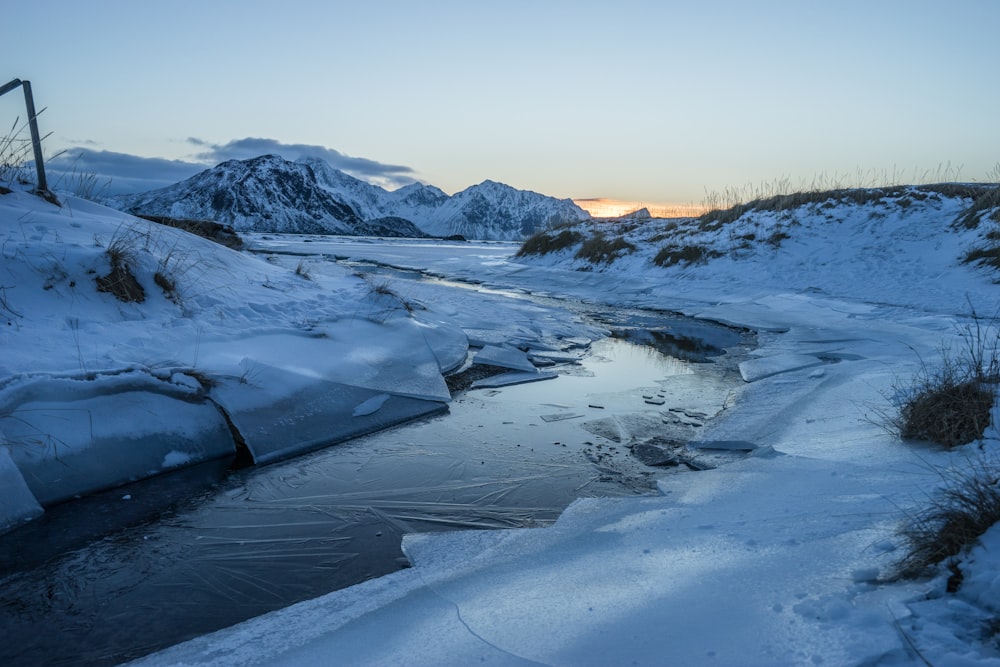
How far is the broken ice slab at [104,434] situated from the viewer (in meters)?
3.38

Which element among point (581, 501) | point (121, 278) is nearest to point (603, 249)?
point (121, 278)

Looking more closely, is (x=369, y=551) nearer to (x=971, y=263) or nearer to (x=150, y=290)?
(x=150, y=290)

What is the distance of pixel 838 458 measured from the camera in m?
3.28

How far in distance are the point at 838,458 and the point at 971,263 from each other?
33.5 feet

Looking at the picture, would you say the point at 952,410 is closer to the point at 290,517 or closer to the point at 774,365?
the point at 774,365

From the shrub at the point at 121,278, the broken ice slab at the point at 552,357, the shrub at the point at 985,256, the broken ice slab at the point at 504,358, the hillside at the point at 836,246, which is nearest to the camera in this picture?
the shrub at the point at 121,278

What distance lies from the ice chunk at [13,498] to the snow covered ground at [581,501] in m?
0.02

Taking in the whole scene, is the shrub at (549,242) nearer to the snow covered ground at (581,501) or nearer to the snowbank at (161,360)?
the snow covered ground at (581,501)

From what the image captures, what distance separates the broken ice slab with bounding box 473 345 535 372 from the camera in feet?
22.2

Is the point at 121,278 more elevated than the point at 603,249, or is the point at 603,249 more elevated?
the point at 603,249

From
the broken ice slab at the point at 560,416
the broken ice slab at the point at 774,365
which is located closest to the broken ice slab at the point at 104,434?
the broken ice slab at the point at 560,416

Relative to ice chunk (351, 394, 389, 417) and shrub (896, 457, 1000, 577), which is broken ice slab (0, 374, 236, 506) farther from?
shrub (896, 457, 1000, 577)

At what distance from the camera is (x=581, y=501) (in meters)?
3.28

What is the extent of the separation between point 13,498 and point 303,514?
1.52 metres
